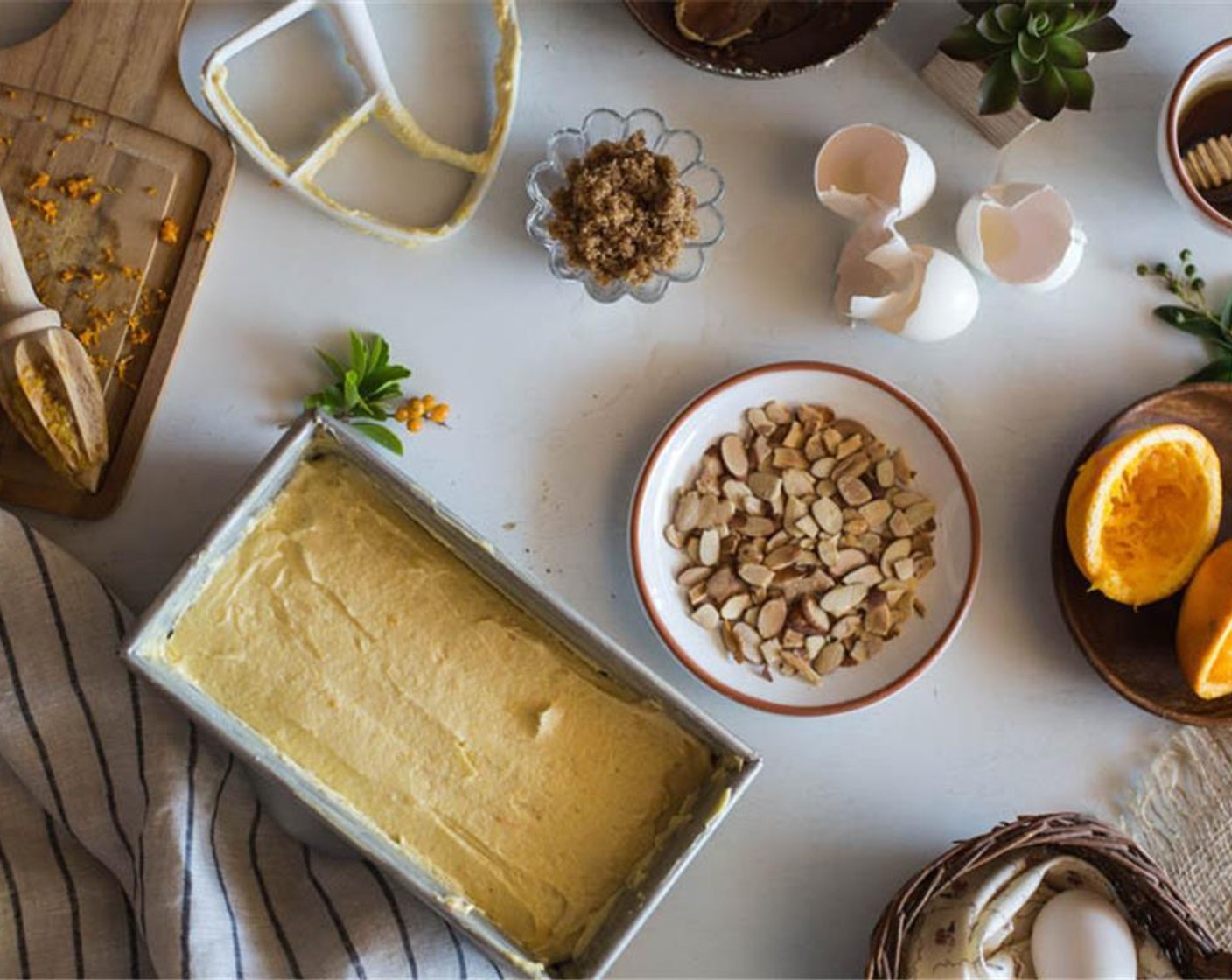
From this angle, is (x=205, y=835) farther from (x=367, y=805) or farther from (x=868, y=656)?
(x=868, y=656)

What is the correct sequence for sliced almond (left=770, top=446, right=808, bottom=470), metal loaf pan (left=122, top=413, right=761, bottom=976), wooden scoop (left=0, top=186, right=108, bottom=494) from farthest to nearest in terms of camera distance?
sliced almond (left=770, top=446, right=808, bottom=470) < wooden scoop (left=0, top=186, right=108, bottom=494) < metal loaf pan (left=122, top=413, right=761, bottom=976)

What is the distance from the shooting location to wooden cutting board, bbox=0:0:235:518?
4.42ft

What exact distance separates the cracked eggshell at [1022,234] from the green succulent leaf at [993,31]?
0.47 ft

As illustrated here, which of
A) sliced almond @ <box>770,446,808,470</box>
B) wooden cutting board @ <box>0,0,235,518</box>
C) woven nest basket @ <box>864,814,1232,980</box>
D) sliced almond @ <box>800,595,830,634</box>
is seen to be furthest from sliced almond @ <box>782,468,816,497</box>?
wooden cutting board @ <box>0,0,235,518</box>

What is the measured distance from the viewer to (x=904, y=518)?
4.52 ft

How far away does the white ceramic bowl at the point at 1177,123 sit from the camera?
1362 mm

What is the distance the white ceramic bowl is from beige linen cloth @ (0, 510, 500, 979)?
102 centimetres

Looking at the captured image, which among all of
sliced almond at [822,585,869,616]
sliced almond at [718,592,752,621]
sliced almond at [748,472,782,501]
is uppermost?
sliced almond at [748,472,782,501]

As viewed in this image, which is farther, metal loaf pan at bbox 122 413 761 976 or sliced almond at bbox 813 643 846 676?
sliced almond at bbox 813 643 846 676

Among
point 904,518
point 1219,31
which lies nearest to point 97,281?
point 904,518

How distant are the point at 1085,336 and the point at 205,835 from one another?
1022 millimetres

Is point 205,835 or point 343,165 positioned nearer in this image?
point 205,835

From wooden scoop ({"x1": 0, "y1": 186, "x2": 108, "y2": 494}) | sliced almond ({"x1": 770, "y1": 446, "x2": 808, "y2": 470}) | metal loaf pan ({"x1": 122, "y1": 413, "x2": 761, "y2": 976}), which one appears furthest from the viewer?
sliced almond ({"x1": 770, "y1": 446, "x2": 808, "y2": 470})

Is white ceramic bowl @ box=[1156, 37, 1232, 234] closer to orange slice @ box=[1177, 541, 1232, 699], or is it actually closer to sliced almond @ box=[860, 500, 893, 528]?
orange slice @ box=[1177, 541, 1232, 699]
